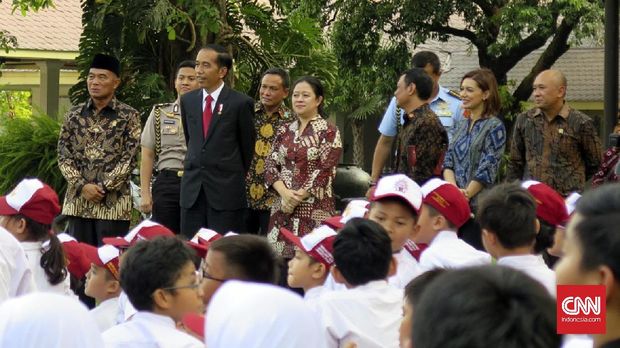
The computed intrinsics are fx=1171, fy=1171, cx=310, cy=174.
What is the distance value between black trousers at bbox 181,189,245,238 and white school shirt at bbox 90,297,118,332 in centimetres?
220

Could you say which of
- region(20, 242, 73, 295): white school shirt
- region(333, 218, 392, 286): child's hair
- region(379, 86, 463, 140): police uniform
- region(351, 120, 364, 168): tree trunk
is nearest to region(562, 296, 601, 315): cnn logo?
region(333, 218, 392, 286): child's hair

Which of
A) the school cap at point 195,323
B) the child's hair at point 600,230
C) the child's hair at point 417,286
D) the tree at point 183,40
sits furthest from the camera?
the tree at point 183,40

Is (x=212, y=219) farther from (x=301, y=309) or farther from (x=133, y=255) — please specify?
(x=301, y=309)

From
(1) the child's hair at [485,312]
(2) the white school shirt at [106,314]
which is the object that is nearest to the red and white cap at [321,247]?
(2) the white school shirt at [106,314]

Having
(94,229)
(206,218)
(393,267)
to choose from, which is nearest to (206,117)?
(206,218)

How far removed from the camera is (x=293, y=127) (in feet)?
27.3

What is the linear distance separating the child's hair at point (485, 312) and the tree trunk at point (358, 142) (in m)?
24.7

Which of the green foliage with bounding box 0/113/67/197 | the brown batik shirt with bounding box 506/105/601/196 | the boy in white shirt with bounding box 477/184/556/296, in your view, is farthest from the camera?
the green foliage with bounding box 0/113/67/197

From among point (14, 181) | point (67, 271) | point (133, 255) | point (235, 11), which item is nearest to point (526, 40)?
point (235, 11)

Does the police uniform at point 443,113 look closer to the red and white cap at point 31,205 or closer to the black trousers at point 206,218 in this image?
the black trousers at point 206,218

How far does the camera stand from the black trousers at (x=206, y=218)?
846 cm

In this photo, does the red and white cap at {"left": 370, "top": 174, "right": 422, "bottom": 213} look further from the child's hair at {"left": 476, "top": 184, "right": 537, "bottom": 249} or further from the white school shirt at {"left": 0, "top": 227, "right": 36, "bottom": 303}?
the white school shirt at {"left": 0, "top": 227, "right": 36, "bottom": 303}

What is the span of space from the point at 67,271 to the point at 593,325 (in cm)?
436

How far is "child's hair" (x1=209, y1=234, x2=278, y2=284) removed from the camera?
5172 millimetres
